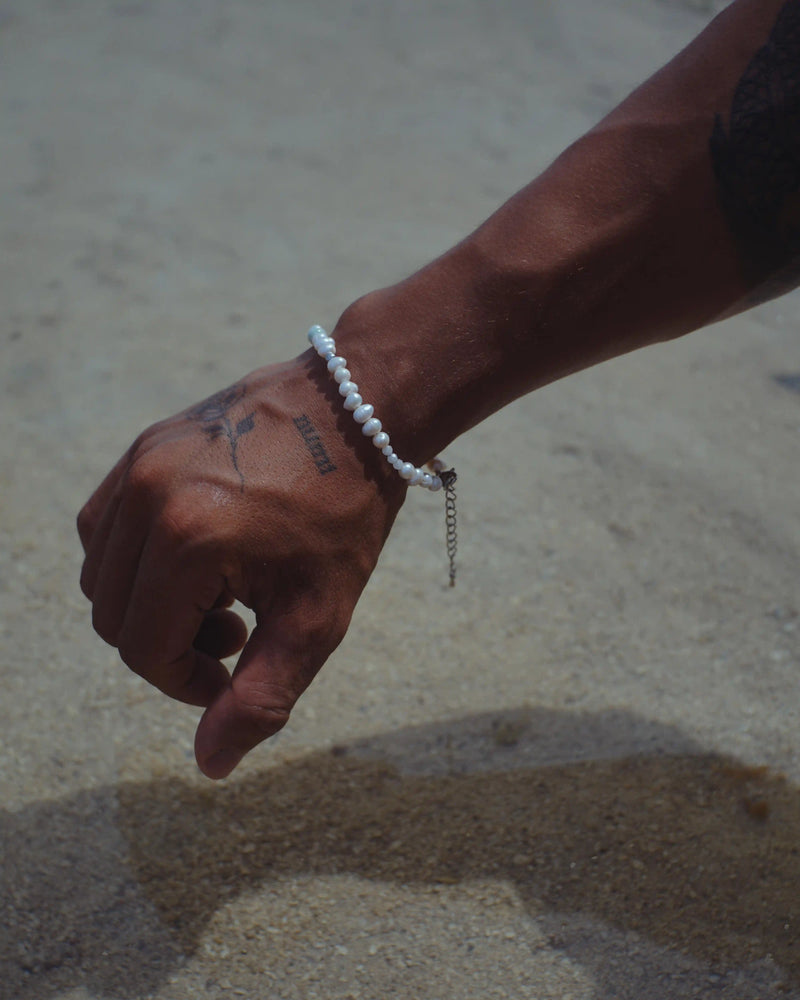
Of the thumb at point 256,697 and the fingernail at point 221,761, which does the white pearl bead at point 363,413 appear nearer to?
the thumb at point 256,697

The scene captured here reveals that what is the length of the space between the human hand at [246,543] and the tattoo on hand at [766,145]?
0.50m

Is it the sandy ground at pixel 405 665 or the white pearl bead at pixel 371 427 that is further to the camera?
the sandy ground at pixel 405 665

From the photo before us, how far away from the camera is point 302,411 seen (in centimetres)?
112

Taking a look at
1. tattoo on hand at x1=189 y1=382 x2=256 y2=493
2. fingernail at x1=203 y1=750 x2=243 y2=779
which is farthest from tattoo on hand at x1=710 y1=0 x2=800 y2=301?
fingernail at x1=203 y1=750 x2=243 y2=779

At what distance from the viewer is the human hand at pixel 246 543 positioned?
104 centimetres

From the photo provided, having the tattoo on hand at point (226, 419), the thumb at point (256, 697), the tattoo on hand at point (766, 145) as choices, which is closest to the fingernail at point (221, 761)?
the thumb at point (256, 697)

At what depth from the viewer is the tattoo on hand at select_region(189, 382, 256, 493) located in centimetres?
109

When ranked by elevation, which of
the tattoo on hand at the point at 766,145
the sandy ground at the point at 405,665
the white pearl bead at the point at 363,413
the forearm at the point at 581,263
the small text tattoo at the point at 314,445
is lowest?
the sandy ground at the point at 405,665

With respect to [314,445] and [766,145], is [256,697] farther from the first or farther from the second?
[766,145]

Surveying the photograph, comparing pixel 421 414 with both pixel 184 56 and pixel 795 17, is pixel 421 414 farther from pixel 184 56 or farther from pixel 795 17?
pixel 184 56

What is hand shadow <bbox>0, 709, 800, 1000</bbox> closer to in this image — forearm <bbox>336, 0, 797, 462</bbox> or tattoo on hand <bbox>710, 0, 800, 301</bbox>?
forearm <bbox>336, 0, 797, 462</bbox>

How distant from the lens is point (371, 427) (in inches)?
42.9

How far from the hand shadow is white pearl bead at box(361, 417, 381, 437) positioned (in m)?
0.68

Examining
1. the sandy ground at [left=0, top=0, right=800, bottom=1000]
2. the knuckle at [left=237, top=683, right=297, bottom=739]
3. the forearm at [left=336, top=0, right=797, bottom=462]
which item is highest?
the forearm at [left=336, top=0, right=797, bottom=462]
